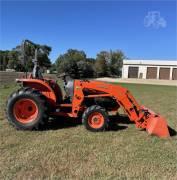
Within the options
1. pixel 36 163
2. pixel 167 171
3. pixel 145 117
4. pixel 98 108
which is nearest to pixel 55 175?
pixel 36 163

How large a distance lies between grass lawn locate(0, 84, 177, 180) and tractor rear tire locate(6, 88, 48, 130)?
217 mm

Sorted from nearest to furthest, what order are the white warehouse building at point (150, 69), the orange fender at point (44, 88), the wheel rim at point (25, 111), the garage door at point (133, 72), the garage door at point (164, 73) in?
the wheel rim at point (25, 111) < the orange fender at point (44, 88) < the white warehouse building at point (150, 69) < the garage door at point (164, 73) < the garage door at point (133, 72)

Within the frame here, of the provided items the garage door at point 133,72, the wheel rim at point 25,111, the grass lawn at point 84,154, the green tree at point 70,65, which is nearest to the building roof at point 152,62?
the garage door at point 133,72

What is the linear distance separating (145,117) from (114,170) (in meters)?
2.72

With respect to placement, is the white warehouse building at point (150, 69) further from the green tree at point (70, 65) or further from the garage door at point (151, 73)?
the green tree at point (70, 65)

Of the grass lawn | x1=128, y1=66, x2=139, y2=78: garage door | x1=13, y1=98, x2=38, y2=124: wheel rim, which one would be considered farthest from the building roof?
x1=13, y1=98, x2=38, y2=124: wheel rim

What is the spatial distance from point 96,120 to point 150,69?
72402 mm

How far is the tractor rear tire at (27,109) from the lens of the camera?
673 cm

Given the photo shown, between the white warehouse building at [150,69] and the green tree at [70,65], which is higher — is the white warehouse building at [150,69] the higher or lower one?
the higher one

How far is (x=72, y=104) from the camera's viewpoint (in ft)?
23.1

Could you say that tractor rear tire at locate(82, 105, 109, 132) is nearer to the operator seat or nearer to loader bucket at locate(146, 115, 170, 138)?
the operator seat

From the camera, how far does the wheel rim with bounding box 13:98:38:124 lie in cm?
688

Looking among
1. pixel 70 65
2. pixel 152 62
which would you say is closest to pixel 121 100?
pixel 70 65

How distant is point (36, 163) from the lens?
4594 mm
